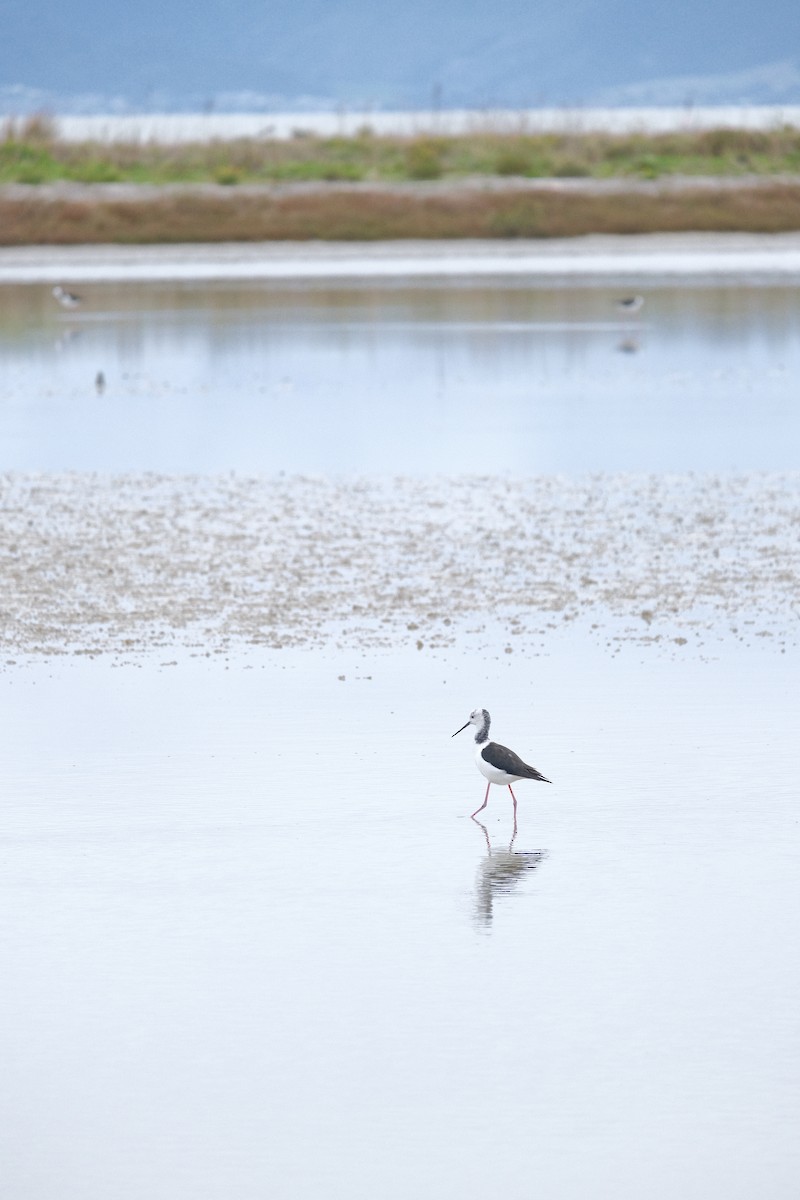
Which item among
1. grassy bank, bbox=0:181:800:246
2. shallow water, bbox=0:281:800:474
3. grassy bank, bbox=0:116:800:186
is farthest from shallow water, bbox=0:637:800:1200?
grassy bank, bbox=0:116:800:186

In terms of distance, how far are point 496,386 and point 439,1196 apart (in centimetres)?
2024

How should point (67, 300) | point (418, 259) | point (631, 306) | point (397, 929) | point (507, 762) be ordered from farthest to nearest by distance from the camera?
point (418, 259)
point (67, 300)
point (631, 306)
point (507, 762)
point (397, 929)

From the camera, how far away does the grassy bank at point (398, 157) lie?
2217 inches

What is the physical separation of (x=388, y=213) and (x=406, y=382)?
26489 millimetres

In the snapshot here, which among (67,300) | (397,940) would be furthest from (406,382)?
(397,940)

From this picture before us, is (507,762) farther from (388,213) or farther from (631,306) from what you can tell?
(388,213)

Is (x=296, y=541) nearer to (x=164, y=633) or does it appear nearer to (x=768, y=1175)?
(x=164, y=633)

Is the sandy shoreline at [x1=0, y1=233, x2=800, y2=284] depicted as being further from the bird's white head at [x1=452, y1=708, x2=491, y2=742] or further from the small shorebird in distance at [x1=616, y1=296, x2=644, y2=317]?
the bird's white head at [x1=452, y1=708, x2=491, y2=742]

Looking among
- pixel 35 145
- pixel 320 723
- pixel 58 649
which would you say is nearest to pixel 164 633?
pixel 58 649

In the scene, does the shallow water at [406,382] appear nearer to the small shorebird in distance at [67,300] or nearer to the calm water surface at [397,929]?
the small shorebird in distance at [67,300]

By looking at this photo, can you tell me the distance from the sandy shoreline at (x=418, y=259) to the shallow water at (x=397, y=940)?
115ft

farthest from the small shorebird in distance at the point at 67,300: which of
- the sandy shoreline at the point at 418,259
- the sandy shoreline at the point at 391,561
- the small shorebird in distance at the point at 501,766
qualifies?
the small shorebird in distance at the point at 501,766

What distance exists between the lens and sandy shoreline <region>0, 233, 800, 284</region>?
45281 millimetres

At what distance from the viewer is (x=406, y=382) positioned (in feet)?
84.2
